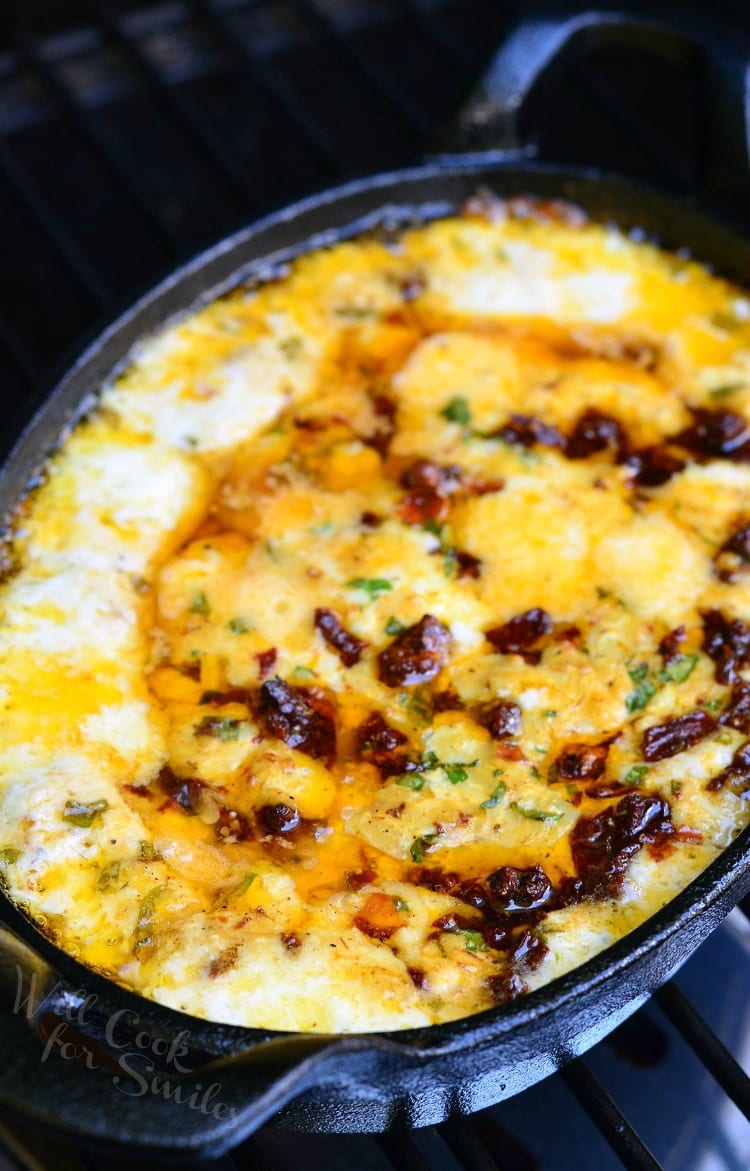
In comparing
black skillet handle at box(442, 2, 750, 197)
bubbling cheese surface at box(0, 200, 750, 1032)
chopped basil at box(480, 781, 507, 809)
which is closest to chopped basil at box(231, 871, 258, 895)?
bubbling cheese surface at box(0, 200, 750, 1032)

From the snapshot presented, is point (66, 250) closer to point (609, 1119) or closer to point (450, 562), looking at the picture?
point (450, 562)

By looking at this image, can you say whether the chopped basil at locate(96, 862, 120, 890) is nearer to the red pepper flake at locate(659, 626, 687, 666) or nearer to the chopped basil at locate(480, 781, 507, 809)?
the chopped basil at locate(480, 781, 507, 809)

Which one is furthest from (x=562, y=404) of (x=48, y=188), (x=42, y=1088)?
(x=48, y=188)

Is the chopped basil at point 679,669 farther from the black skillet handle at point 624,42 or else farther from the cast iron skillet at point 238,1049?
the black skillet handle at point 624,42

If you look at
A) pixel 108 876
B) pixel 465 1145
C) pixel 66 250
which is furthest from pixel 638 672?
pixel 66 250

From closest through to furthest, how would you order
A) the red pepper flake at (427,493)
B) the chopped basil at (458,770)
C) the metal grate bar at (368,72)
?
the chopped basil at (458,770), the red pepper flake at (427,493), the metal grate bar at (368,72)

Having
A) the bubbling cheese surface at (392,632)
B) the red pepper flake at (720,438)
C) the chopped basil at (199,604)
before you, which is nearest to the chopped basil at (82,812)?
the bubbling cheese surface at (392,632)
